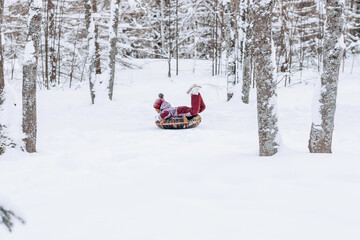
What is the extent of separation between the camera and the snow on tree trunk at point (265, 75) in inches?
158

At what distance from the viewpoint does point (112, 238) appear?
240cm

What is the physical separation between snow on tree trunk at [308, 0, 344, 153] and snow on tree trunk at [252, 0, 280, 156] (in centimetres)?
49

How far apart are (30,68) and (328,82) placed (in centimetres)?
419

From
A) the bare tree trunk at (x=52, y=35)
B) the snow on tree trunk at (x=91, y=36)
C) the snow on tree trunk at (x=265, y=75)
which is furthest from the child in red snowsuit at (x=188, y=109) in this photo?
the bare tree trunk at (x=52, y=35)

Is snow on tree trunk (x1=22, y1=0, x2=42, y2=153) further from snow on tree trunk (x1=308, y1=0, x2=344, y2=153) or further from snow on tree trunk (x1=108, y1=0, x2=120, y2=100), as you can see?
snow on tree trunk (x1=108, y1=0, x2=120, y2=100)

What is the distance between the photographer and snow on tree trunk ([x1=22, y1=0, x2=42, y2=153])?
483cm

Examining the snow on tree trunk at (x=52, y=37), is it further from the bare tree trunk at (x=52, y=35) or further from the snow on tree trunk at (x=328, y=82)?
the snow on tree trunk at (x=328, y=82)

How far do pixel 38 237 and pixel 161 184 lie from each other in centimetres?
128

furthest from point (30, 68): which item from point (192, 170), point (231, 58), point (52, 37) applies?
point (52, 37)

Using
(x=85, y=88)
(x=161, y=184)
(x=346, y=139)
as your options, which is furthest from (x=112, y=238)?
(x=85, y=88)

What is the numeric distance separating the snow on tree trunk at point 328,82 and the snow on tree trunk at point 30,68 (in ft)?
13.2

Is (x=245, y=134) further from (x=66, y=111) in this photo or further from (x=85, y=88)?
(x=85, y=88)

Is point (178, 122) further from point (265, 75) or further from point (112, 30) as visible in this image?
point (112, 30)

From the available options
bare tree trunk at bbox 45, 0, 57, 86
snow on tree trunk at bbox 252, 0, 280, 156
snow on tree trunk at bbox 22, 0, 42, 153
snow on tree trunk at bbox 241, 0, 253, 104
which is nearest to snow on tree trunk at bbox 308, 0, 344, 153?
snow on tree trunk at bbox 252, 0, 280, 156
